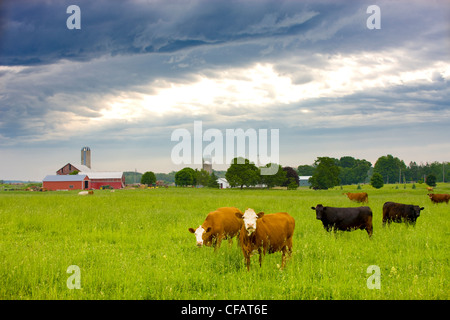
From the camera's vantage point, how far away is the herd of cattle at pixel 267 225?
27.8ft

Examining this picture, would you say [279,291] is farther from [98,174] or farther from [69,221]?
[98,174]

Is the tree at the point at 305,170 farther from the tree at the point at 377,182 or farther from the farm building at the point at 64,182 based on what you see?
the farm building at the point at 64,182

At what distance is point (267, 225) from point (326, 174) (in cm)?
8526

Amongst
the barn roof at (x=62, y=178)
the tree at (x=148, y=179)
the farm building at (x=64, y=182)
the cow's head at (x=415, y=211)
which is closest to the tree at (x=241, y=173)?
the farm building at (x=64, y=182)

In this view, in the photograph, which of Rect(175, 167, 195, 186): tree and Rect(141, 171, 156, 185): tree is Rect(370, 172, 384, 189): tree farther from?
Rect(141, 171, 156, 185): tree

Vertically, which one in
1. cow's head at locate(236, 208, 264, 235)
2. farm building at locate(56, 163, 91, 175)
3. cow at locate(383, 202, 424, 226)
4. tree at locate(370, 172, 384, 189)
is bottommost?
tree at locate(370, 172, 384, 189)

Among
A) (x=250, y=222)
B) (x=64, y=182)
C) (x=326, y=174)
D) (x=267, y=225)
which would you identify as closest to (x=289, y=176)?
(x=326, y=174)

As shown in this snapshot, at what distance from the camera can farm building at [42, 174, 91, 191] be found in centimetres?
9612

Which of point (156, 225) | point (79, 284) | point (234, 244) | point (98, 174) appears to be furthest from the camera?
point (98, 174)

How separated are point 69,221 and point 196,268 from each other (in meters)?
11.4

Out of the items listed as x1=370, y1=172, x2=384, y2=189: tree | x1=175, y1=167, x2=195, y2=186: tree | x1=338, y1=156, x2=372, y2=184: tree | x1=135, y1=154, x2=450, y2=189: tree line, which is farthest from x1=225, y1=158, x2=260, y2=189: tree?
x1=338, y1=156, x2=372, y2=184: tree

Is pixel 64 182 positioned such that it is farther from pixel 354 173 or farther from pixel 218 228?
pixel 354 173
